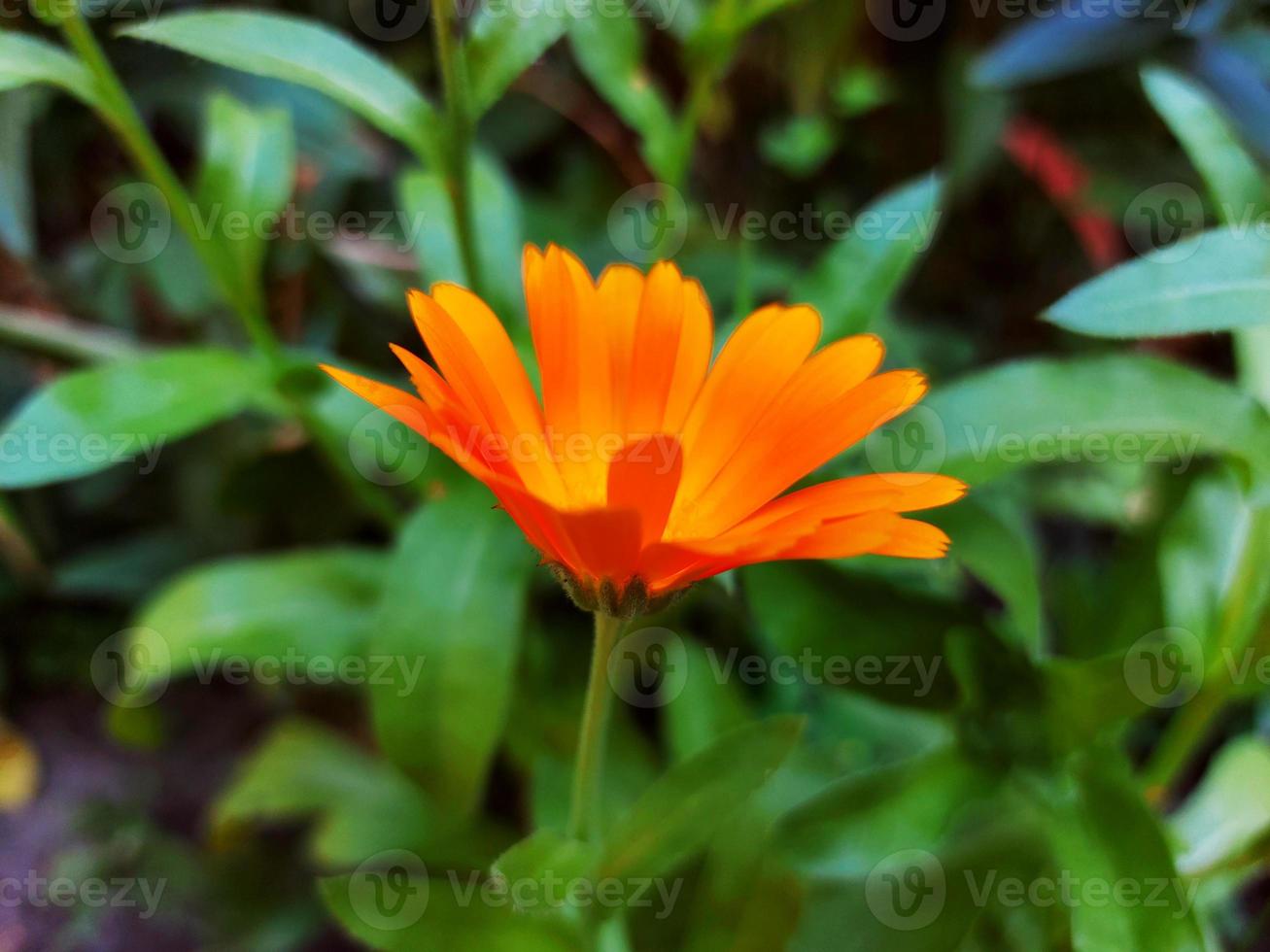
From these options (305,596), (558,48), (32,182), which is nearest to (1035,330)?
(558,48)

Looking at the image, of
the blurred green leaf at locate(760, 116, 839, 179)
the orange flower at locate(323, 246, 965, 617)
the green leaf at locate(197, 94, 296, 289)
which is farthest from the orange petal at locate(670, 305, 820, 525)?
the blurred green leaf at locate(760, 116, 839, 179)

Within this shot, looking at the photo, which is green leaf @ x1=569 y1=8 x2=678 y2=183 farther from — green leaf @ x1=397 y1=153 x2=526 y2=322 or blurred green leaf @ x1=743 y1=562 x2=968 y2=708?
blurred green leaf @ x1=743 y1=562 x2=968 y2=708

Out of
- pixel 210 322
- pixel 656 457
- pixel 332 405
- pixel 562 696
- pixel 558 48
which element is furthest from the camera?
pixel 558 48

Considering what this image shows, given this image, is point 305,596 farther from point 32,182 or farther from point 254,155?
point 32,182

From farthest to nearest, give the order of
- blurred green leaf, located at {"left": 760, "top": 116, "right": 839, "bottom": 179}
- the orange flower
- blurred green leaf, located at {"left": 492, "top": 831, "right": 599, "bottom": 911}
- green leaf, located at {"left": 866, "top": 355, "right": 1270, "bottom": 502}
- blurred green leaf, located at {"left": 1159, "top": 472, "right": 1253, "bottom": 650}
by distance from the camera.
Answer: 1. blurred green leaf, located at {"left": 760, "top": 116, "right": 839, "bottom": 179}
2. blurred green leaf, located at {"left": 1159, "top": 472, "right": 1253, "bottom": 650}
3. green leaf, located at {"left": 866, "top": 355, "right": 1270, "bottom": 502}
4. blurred green leaf, located at {"left": 492, "top": 831, "right": 599, "bottom": 911}
5. the orange flower

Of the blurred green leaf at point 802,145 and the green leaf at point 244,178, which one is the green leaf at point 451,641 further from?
the blurred green leaf at point 802,145

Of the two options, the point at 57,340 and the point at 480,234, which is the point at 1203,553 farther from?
the point at 57,340

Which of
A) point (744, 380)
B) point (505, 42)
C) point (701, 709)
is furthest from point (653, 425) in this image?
point (701, 709)
